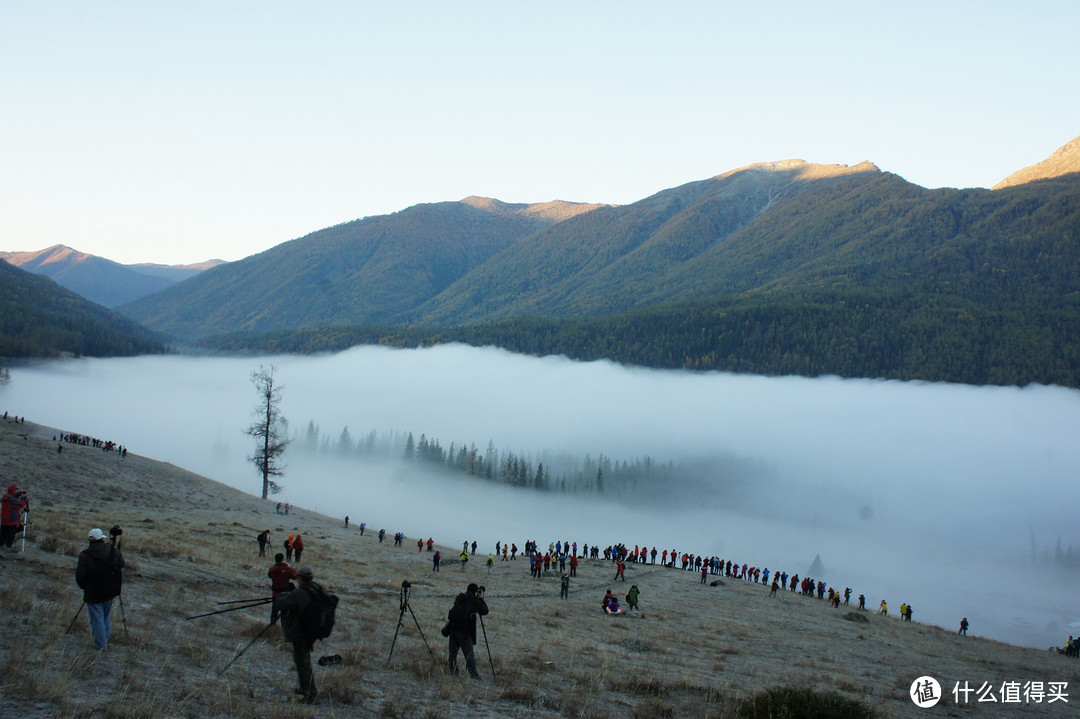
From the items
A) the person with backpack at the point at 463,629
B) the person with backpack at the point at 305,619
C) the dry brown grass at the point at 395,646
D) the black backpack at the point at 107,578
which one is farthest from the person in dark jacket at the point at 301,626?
the person with backpack at the point at 463,629

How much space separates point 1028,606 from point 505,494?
433 feet

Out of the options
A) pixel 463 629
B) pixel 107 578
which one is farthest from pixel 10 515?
pixel 463 629

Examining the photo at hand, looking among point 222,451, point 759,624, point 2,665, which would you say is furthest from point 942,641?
point 222,451

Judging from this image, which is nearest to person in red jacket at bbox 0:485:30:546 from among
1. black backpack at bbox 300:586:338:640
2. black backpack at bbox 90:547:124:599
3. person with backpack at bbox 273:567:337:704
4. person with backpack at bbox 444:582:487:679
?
black backpack at bbox 90:547:124:599

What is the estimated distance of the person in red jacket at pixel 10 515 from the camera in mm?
16344

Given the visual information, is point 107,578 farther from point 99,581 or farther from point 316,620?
point 316,620

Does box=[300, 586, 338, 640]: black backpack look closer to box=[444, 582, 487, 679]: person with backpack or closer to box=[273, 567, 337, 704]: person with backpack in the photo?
box=[273, 567, 337, 704]: person with backpack

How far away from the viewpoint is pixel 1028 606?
178875mm

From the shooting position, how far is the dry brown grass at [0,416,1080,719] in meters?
10.4

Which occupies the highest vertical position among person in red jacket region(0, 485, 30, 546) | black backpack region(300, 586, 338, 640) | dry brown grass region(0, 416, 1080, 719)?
black backpack region(300, 586, 338, 640)

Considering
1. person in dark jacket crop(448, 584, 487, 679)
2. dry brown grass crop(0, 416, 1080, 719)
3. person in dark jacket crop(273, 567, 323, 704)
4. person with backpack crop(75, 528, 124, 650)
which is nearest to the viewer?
person in dark jacket crop(273, 567, 323, 704)

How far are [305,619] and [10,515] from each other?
35.2 ft

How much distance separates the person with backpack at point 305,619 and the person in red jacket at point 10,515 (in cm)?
1015

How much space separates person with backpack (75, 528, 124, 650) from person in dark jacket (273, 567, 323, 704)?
289 cm
